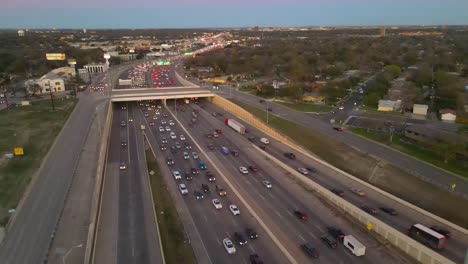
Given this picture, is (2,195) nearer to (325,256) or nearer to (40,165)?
(40,165)

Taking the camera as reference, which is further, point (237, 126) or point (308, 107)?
point (308, 107)

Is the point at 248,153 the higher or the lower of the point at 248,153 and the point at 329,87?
Result: the lower

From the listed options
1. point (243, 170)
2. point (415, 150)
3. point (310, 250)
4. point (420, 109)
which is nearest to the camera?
point (310, 250)

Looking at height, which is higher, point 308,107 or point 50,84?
point 50,84

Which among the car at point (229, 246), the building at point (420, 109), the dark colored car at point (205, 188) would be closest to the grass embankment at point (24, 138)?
the dark colored car at point (205, 188)

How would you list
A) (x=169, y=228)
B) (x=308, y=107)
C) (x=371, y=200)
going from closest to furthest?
(x=169, y=228), (x=371, y=200), (x=308, y=107)

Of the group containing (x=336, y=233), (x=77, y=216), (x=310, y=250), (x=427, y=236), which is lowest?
(x=336, y=233)

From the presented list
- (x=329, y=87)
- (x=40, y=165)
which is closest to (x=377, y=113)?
(x=329, y=87)

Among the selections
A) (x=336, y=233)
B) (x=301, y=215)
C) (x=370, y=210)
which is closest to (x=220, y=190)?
(x=301, y=215)

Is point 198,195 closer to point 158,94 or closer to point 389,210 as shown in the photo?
point 389,210
